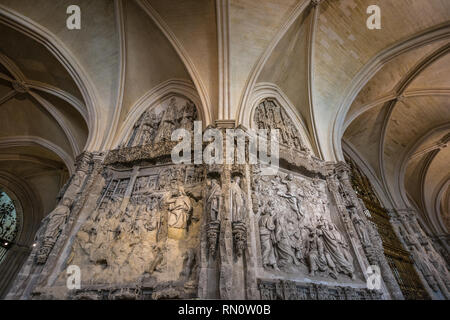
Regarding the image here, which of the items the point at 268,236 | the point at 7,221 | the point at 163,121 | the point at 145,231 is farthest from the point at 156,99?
the point at 7,221

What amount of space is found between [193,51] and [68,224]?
5.98 m

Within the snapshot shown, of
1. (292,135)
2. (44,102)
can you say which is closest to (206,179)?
(292,135)

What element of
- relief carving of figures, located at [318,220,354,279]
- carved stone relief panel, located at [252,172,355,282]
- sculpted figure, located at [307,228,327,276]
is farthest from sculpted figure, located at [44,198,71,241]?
relief carving of figures, located at [318,220,354,279]

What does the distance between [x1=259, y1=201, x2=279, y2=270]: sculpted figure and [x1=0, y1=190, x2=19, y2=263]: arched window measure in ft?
43.0

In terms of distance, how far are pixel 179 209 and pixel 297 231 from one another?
8.85 ft

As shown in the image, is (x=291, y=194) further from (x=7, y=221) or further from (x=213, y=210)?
(x=7, y=221)

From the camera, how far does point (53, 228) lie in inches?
198

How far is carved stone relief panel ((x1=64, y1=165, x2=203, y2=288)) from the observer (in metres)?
4.46

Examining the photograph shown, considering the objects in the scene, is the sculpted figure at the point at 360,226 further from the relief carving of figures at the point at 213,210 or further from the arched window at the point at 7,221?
the arched window at the point at 7,221

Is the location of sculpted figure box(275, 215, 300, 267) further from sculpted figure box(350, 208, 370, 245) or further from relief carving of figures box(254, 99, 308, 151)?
relief carving of figures box(254, 99, 308, 151)

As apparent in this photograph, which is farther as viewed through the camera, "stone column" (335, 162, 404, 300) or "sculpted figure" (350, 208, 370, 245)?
"sculpted figure" (350, 208, 370, 245)

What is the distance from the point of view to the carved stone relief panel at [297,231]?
15.1 feet

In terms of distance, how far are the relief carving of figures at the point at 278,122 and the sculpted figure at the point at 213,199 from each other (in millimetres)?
2962
